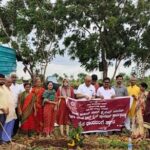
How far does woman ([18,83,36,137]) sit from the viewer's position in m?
12.7

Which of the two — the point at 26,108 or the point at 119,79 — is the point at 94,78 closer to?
the point at 119,79

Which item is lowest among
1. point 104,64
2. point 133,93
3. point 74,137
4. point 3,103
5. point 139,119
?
point 74,137

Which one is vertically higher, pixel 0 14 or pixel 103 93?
pixel 0 14

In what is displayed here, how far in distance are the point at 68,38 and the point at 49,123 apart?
13.7 m

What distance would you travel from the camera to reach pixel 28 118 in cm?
1290

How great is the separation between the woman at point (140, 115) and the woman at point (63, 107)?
5.50ft

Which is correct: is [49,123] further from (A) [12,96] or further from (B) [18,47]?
(B) [18,47]

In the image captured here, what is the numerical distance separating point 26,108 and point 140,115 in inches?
112

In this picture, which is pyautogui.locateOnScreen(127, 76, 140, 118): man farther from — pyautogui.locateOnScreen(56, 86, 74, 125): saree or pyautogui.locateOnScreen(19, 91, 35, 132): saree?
pyautogui.locateOnScreen(19, 91, 35, 132): saree

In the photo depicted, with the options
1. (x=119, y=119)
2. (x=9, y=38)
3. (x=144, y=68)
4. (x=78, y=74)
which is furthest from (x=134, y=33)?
(x=119, y=119)

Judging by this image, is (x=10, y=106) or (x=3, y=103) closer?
(x=3, y=103)

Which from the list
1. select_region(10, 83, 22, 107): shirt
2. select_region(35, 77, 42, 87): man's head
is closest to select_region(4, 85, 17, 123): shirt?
select_region(10, 83, 22, 107): shirt

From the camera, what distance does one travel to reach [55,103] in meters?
12.7

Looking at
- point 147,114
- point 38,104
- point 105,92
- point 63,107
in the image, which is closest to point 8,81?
point 38,104
